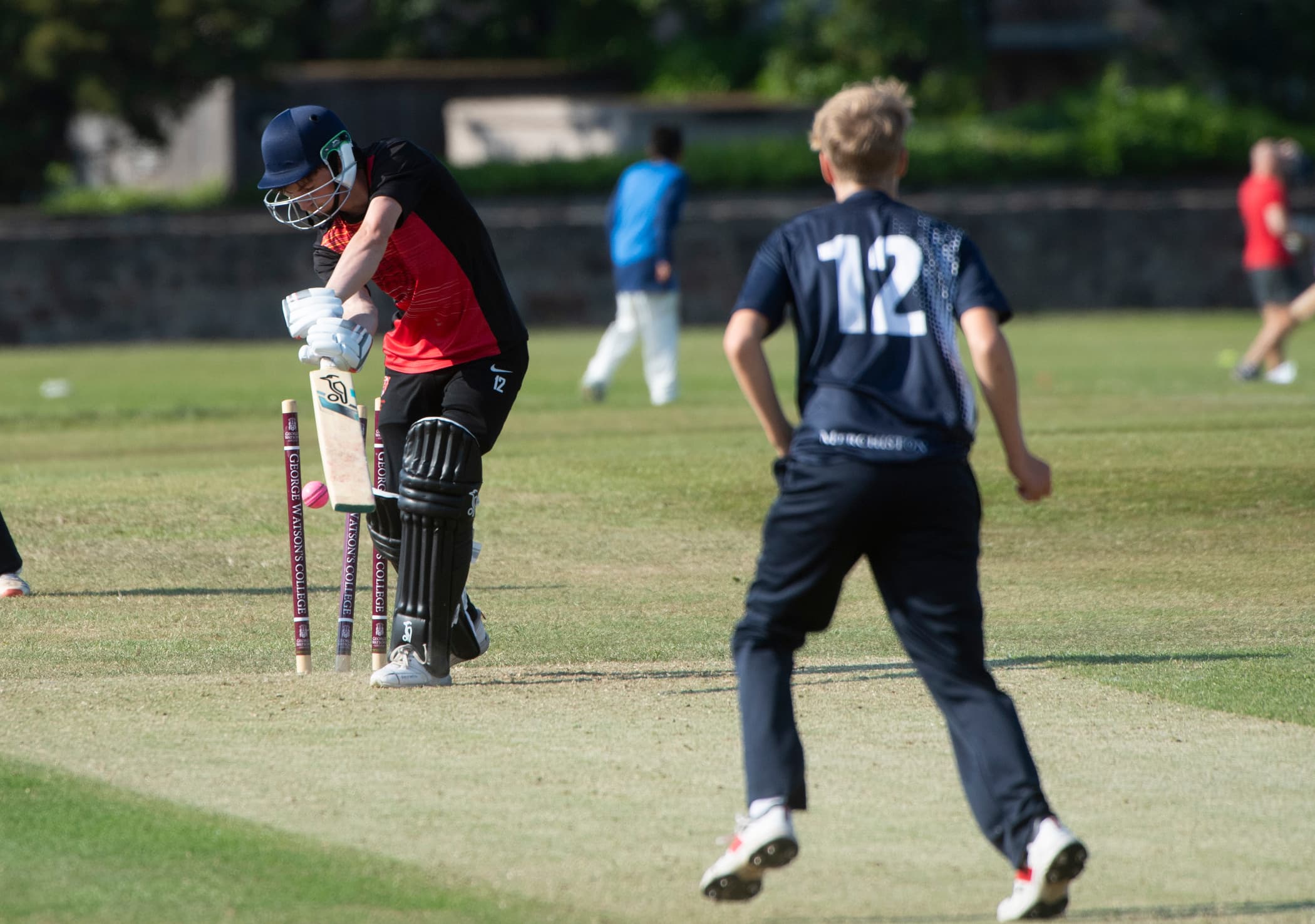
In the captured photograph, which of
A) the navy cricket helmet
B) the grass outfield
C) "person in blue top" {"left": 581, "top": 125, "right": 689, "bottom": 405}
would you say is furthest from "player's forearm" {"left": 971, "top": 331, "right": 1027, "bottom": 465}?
"person in blue top" {"left": 581, "top": 125, "right": 689, "bottom": 405}

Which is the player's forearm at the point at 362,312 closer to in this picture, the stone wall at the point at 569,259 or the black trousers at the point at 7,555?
the black trousers at the point at 7,555

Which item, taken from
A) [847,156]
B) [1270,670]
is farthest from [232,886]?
[1270,670]

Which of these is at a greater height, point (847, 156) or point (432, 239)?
point (847, 156)

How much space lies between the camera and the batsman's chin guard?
20.4ft

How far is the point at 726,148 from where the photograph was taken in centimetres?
2997

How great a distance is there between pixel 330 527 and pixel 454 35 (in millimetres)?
31372

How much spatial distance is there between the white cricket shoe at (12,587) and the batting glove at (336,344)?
280 centimetres

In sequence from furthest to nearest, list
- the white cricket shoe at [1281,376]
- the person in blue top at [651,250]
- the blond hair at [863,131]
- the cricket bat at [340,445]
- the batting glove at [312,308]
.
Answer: the white cricket shoe at [1281,376] → the person in blue top at [651,250] → the cricket bat at [340,445] → the batting glove at [312,308] → the blond hair at [863,131]

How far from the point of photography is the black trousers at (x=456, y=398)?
6270 millimetres

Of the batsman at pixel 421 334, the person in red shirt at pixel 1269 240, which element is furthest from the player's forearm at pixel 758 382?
the person in red shirt at pixel 1269 240

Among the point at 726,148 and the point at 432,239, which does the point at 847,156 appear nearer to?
the point at 432,239

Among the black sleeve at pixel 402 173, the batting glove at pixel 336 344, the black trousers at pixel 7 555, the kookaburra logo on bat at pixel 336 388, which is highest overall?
the black sleeve at pixel 402 173

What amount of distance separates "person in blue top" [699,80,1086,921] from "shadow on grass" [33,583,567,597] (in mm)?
4335

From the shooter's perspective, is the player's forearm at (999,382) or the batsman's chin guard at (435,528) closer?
the player's forearm at (999,382)
